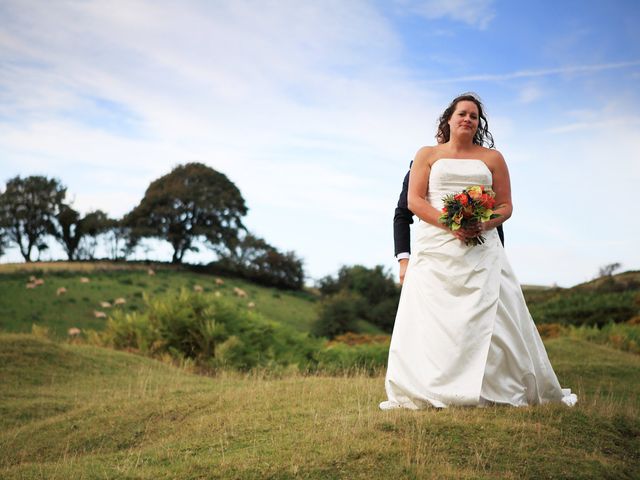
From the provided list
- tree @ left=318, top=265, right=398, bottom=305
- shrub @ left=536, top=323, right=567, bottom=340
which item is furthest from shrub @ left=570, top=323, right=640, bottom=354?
tree @ left=318, top=265, right=398, bottom=305

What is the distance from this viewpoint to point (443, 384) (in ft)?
24.2

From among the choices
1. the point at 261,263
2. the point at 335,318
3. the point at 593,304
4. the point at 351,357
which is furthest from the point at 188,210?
the point at 351,357

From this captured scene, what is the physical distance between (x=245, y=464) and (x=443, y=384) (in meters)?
2.52

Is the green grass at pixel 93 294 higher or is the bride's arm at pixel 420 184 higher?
the bride's arm at pixel 420 184

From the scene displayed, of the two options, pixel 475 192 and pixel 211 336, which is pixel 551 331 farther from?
pixel 475 192

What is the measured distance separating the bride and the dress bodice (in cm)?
1

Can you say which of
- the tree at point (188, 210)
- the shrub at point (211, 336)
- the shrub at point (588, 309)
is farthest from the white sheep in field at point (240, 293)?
the shrub at point (211, 336)

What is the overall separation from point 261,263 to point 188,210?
7034 mm

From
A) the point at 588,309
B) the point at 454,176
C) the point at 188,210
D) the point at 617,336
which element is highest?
the point at 188,210

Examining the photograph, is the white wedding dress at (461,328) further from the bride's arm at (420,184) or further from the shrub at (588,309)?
the shrub at (588,309)

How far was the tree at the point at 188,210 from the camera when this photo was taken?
50062mm

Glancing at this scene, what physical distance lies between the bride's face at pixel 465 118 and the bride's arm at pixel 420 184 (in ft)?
1.39

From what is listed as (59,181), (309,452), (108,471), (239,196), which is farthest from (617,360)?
(59,181)

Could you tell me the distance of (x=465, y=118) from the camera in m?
7.91
